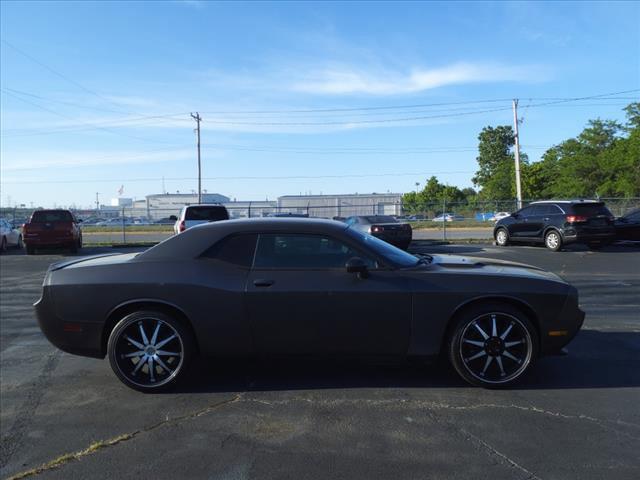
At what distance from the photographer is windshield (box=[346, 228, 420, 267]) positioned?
4578 millimetres

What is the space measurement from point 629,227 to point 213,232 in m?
16.5

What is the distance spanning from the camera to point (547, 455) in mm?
3271

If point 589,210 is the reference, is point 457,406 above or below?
below

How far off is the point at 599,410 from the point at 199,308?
3.17 metres

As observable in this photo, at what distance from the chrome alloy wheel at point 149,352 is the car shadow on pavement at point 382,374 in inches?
→ 8.5

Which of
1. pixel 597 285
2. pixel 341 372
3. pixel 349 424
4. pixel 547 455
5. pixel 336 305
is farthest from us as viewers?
pixel 597 285

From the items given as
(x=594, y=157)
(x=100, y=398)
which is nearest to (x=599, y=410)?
(x=100, y=398)

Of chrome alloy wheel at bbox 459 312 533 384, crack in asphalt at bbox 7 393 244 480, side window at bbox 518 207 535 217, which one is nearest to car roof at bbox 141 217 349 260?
crack in asphalt at bbox 7 393 244 480

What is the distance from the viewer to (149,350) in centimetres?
442

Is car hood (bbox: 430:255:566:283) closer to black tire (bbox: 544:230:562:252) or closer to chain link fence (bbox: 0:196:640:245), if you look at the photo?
black tire (bbox: 544:230:562:252)

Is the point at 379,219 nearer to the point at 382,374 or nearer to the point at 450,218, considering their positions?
the point at 382,374

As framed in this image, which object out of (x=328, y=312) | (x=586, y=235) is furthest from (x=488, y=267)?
(x=586, y=235)

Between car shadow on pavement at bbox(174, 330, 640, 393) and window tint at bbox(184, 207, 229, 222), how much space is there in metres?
11.6

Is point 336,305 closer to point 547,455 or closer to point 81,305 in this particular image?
point 547,455
